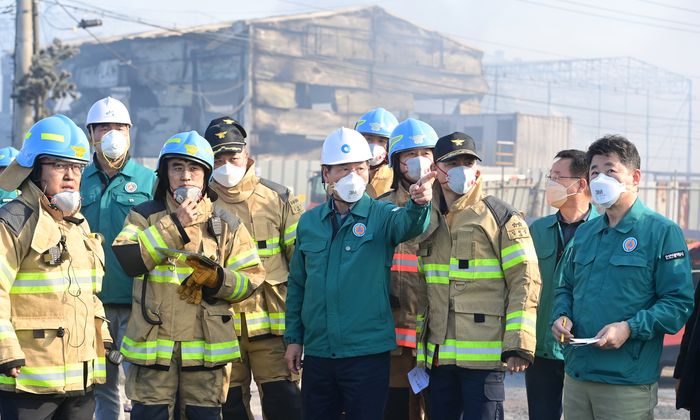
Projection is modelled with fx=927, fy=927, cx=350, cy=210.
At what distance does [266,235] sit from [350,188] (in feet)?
3.60

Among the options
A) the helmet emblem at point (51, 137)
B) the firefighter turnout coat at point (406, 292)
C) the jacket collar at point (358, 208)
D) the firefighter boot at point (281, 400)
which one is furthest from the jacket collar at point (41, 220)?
the firefighter turnout coat at point (406, 292)

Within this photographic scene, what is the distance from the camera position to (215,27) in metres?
40.6

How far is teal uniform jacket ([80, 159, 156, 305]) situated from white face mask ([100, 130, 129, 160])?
117 mm

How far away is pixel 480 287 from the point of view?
17.0 feet

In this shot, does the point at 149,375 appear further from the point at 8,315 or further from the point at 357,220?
the point at 357,220

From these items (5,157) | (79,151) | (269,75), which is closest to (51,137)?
(79,151)

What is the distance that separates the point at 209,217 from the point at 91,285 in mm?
776

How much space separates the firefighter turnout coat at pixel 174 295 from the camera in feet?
16.9

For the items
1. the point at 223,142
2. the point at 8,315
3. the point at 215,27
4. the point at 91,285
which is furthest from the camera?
the point at 215,27

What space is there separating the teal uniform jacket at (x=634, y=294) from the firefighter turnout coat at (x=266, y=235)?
2019mm

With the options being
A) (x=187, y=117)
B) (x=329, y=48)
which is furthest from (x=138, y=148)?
(x=329, y=48)

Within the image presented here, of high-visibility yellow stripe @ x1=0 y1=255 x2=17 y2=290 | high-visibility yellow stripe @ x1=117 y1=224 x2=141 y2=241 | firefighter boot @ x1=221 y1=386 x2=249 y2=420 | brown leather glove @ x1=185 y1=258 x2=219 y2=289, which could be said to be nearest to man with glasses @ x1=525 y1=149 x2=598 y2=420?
firefighter boot @ x1=221 y1=386 x2=249 y2=420

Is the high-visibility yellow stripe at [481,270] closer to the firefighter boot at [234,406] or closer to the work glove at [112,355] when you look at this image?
the firefighter boot at [234,406]

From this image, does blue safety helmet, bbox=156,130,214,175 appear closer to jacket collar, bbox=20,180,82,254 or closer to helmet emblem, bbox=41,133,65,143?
helmet emblem, bbox=41,133,65,143
